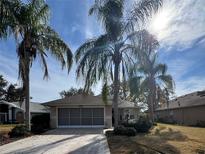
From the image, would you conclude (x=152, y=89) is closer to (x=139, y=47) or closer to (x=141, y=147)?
(x=139, y=47)

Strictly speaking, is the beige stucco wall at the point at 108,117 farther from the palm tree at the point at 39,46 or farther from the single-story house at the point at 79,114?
the palm tree at the point at 39,46

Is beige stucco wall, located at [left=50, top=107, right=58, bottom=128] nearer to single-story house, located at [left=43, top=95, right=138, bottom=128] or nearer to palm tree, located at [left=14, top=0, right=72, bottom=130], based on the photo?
single-story house, located at [left=43, top=95, right=138, bottom=128]

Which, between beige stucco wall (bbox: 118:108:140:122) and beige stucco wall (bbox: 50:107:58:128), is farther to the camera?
beige stucco wall (bbox: 118:108:140:122)

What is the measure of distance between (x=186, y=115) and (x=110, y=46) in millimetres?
24089

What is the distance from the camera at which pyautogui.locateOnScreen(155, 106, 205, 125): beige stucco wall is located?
39188 millimetres

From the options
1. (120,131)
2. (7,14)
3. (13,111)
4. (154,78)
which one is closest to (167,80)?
(154,78)

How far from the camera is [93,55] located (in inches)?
914

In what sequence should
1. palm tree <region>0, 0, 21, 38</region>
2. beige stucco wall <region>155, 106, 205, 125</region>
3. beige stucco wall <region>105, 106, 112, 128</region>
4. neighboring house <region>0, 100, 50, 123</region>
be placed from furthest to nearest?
1. neighboring house <region>0, 100, 50, 123</region>
2. beige stucco wall <region>155, 106, 205, 125</region>
3. beige stucco wall <region>105, 106, 112, 128</region>
4. palm tree <region>0, 0, 21, 38</region>

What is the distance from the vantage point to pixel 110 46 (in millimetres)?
24016

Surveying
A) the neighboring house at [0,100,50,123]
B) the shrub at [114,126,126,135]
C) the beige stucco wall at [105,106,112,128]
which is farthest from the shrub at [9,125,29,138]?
the neighboring house at [0,100,50,123]

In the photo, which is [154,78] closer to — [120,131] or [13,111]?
[120,131]

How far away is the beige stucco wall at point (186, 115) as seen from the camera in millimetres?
39188

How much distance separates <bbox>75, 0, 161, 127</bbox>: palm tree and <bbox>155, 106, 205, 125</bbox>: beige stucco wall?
18.2 m

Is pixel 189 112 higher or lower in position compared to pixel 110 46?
lower
